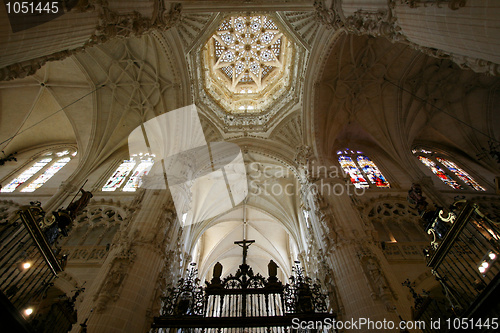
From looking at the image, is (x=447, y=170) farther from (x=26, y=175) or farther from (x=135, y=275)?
(x=26, y=175)

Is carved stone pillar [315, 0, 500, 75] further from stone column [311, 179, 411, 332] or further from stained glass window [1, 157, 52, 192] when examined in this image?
stained glass window [1, 157, 52, 192]

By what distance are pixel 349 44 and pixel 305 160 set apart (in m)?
6.95

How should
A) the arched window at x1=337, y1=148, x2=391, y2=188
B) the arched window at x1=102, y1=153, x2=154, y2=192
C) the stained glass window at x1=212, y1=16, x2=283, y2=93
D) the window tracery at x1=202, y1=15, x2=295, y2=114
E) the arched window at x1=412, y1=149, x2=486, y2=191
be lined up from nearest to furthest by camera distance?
the arched window at x1=412, y1=149, x2=486, y2=191 → the arched window at x1=337, y1=148, x2=391, y2=188 → the arched window at x1=102, y1=153, x2=154, y2=192 → the window tracery at x1=202, y1=15, x2=295, y2=114 → the stained glass window at x1=212, y1=16, x2=283, y2=93

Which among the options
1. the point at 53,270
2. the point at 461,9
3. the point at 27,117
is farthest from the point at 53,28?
the point at 27,117

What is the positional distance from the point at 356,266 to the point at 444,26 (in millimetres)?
7014

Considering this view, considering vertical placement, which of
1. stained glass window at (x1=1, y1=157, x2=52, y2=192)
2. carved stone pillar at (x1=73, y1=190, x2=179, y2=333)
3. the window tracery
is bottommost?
carved stone pillar at (x1=73, y1=190, x2=179, y2=333)

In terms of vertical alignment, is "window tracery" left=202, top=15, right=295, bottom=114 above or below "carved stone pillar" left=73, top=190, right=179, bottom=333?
above

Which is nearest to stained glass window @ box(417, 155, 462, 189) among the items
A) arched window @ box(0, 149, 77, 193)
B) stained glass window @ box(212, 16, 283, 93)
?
stained glass window @ box(212, 16, 283, 93)

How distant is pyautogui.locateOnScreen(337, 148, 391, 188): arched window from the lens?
49.1 feet

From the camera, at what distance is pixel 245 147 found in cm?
1773

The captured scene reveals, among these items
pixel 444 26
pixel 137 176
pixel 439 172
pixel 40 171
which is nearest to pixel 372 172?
pixel 439 172

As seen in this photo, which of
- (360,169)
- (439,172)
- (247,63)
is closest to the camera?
(439,172)

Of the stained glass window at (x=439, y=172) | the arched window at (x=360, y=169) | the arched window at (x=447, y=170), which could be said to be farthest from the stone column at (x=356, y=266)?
the arched window at (x=447, y=170)

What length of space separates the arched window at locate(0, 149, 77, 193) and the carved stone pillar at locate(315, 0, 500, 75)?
1696 cm
